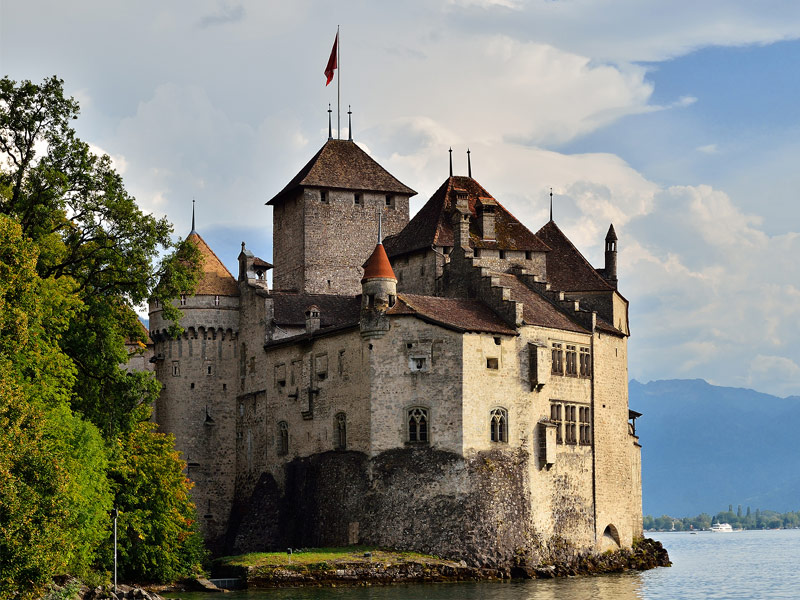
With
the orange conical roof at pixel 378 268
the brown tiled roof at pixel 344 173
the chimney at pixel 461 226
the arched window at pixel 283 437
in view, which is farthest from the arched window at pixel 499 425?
the brown tiled roof at pixel 344 173

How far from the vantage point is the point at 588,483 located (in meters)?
76.6

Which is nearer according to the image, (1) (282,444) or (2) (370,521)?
(2) (370,521)

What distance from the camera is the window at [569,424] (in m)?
75.6

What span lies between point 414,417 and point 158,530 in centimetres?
1456

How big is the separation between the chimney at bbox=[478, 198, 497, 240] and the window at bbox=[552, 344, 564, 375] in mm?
9719

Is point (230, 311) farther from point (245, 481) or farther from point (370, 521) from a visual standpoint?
point (370, 521)

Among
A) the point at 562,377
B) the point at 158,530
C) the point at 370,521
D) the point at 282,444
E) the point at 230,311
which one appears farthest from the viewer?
the point at 230,311

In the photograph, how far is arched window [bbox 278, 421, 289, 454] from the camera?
80500 millimetres

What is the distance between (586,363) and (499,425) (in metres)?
8.81

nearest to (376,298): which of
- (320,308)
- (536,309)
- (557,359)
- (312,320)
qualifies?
(312,320)

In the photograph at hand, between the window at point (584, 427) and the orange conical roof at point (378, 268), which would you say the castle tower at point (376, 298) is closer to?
the orange conical roof at point (378, 268)

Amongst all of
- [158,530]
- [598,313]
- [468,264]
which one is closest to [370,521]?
[158,530]

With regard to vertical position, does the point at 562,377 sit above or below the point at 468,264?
below

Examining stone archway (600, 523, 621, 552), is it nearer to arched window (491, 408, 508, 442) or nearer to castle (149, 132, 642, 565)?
castle (149, 132, 642, 565)
